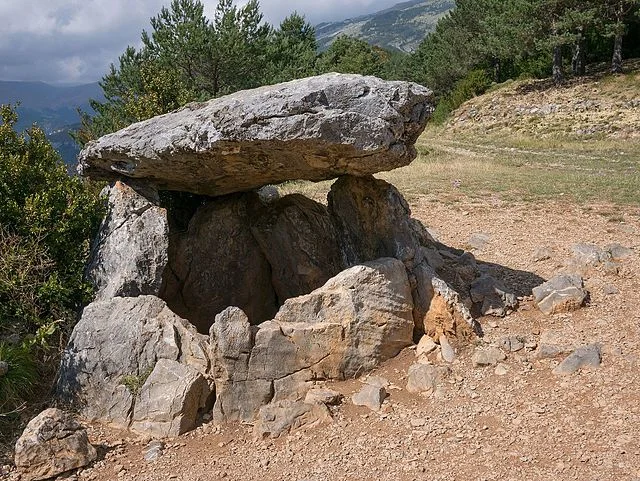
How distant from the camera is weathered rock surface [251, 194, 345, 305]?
1080 cm

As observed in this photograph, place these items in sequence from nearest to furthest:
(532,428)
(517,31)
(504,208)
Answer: (532,428) → (504,208) → (517,31)

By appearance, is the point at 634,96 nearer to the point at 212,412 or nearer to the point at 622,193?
the point at 622,193

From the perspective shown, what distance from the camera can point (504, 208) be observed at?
666 inches

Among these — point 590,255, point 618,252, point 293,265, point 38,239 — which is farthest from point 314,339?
point 618,252

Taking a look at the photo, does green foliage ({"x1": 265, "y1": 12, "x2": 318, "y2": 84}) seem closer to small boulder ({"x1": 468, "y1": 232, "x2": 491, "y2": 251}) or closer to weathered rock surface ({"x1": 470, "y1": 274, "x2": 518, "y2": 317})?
small boulder ({"x1": 468, "y1": 232, "x2": 491, "y2": 251})

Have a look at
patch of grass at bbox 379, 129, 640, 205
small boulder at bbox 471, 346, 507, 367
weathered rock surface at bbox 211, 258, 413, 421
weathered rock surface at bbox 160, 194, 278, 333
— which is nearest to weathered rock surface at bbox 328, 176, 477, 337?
weathered rock surface at bbox 211, 258, 413, 421

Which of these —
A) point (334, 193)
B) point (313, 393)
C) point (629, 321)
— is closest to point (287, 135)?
point (334, 193)

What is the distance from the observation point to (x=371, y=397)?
7.91m

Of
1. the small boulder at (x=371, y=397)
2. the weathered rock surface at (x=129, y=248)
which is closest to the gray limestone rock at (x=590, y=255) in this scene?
the small boulder at (x=371, y=397)

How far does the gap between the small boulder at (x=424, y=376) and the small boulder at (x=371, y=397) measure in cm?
44

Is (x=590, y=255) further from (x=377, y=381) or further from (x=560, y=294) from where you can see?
(x=377, y=381)

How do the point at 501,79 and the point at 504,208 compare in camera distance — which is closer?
the point at 504,208

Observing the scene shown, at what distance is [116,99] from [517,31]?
29966 mm

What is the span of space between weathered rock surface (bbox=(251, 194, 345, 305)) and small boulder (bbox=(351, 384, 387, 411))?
119 inches
